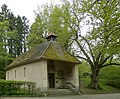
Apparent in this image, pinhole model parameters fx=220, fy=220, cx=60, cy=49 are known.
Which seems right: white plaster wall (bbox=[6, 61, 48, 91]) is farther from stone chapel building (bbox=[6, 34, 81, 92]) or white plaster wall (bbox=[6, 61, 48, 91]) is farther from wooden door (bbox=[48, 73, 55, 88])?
wooden door (bbox=[48, 73, 55, 88])

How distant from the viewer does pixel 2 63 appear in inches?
1997

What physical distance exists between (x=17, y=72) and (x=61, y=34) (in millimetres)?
9214

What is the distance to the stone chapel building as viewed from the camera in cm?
2691

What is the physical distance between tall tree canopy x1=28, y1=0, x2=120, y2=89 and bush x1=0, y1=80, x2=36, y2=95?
836 centimetres

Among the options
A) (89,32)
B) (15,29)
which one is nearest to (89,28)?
Answer: (89,32)

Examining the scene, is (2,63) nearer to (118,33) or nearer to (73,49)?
(73,49)

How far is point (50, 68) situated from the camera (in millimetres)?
30656

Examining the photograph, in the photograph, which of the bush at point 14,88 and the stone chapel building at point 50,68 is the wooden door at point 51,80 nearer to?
the stone chapel building at point 50,68

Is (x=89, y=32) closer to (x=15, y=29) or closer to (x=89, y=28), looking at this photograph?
(x=89, y=28)

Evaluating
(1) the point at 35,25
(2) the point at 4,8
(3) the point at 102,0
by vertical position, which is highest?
(2) the point at 4,8

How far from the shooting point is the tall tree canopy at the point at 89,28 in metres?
13.9

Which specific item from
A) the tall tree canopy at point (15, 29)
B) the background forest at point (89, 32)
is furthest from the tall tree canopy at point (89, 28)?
the tall tree canopy at point (15, 29)

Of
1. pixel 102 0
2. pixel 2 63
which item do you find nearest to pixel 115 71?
pixel 2 63

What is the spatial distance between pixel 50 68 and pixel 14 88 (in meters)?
8.07
